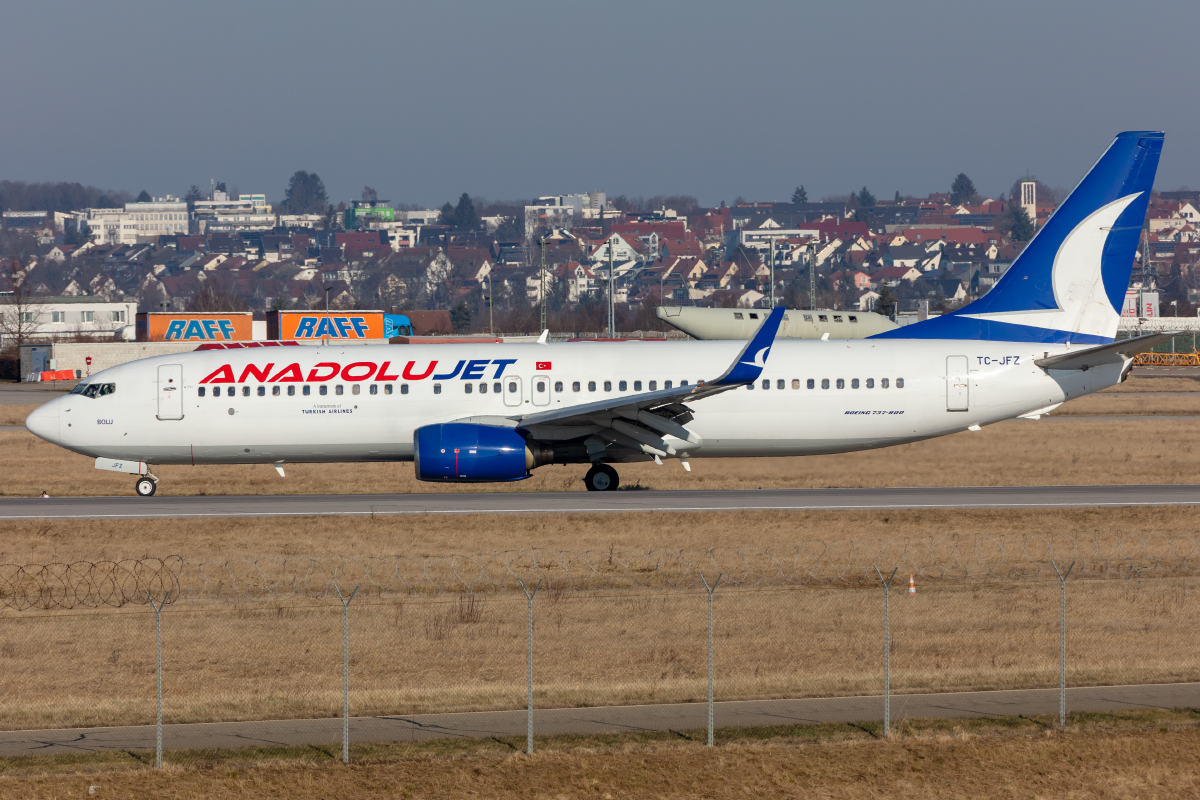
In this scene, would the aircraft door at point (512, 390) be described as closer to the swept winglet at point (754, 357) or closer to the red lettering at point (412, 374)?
the red lettering at point (412, 374)

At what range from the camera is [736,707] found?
1825 centimetres

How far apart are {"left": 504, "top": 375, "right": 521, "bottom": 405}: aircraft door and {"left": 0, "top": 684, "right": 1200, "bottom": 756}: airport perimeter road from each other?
19.1 metres

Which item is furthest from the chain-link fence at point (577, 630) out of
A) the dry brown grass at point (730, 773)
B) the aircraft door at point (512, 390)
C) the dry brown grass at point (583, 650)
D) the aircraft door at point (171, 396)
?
the aircraft door at point (171, 396)

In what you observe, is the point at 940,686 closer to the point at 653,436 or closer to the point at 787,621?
the point at 787,621

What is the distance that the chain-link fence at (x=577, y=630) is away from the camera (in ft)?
62.4

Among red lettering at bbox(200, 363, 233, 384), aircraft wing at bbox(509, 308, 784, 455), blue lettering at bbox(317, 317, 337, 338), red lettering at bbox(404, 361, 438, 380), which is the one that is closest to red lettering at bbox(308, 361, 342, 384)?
red lettering at bbox(404, 361, 438, 380)

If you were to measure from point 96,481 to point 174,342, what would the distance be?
63.7 m

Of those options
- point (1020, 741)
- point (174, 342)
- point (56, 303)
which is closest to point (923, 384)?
point (1020, 741)

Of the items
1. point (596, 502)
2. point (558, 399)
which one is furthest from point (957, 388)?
point (558, 399)

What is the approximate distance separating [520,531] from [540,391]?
6.90 m

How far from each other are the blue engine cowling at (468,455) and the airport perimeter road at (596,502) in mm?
829

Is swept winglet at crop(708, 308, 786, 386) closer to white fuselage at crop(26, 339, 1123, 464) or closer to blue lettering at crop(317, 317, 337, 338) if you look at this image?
white fuselage at crop(26, 339, 1123, 464)

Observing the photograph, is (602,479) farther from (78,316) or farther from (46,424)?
(78,316)

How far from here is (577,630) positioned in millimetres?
22422
